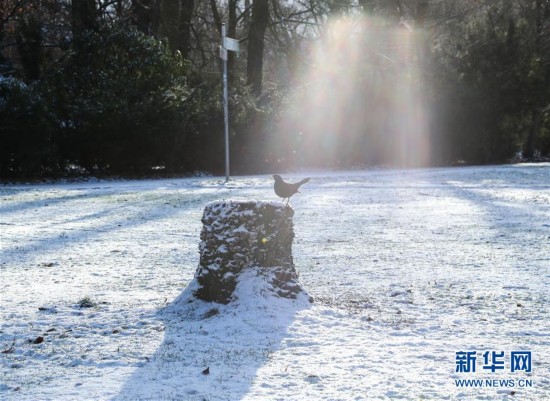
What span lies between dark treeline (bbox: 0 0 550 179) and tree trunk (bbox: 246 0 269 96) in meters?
0.06

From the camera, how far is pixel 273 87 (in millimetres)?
26516

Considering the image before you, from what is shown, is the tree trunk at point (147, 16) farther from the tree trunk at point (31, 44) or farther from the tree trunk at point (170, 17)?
the tree trunk at point (31, 44)

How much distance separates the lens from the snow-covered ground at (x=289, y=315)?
3.65 metres

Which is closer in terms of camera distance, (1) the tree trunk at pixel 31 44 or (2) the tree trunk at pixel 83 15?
(1) the tree trunk at pixel 31 44

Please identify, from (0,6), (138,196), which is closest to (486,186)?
(138,196)

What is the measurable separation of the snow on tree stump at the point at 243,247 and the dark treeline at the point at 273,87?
14.9 m

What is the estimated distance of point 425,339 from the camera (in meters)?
4.35

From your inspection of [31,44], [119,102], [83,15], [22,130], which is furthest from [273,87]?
[22,130]

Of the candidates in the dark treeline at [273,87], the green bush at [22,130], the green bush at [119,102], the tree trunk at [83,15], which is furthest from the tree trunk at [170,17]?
the green bush at [22,130]

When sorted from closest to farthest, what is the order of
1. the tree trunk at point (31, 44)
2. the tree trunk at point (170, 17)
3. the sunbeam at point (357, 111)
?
the tree trunk at point (31, 44), the sunbeam at point (357, 111), the tree trunk at point (170, 17)

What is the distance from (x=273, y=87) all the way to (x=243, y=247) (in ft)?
72.3

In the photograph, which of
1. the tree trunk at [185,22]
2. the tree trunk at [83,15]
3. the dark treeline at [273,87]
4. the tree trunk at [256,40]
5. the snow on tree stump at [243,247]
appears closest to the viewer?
the snow on tree stump at [243,247]

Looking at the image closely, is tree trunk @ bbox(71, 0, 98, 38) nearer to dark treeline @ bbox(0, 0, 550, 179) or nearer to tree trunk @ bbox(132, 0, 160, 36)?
dark treeline @ bbox(0, 0, 550, 179)

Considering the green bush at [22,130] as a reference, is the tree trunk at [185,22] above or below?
above
